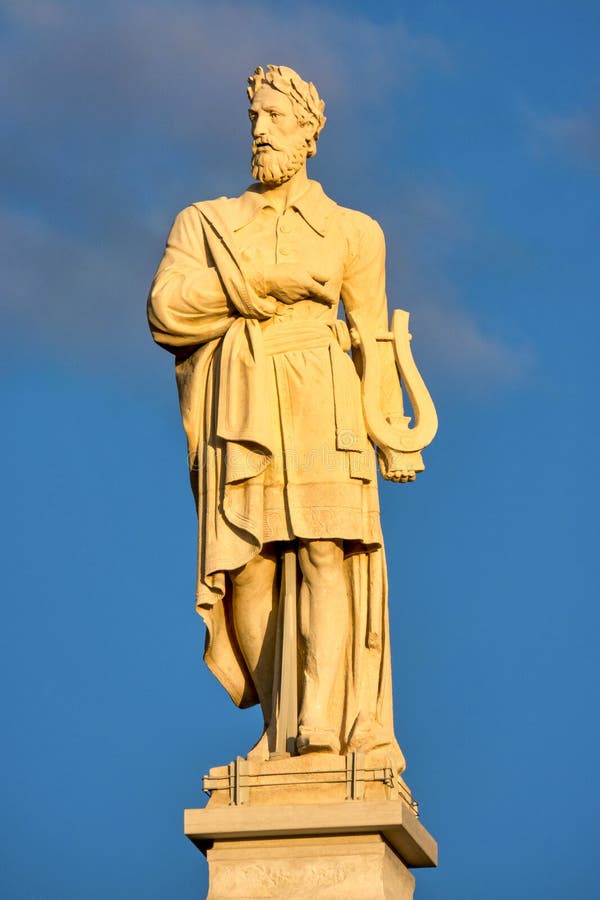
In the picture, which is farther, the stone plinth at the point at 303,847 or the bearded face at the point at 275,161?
the bearded face at the point at 275,161

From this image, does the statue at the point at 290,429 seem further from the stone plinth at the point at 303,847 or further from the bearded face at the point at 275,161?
the stone plinth at the point at 303,847

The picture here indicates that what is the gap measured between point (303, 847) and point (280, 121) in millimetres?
4873

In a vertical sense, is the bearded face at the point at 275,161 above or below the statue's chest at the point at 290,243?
above

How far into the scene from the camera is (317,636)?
15.0m

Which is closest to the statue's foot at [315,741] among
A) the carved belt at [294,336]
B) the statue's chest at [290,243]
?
the carved belt at [294,336]

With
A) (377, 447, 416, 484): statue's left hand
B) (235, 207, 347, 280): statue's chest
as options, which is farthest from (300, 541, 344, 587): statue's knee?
(235, 207, 347, 280): statue's chest

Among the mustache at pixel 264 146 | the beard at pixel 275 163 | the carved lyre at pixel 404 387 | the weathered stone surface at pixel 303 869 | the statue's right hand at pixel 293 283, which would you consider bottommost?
the weathered stone surface at pixel 303 869

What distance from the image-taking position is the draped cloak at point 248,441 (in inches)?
591

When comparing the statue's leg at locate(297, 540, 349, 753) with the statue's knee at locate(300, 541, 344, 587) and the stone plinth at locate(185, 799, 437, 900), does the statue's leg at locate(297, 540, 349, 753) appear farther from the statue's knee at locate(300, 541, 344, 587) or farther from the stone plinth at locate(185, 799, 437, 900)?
the stone plinth at locate(185, 799, 437, 900)

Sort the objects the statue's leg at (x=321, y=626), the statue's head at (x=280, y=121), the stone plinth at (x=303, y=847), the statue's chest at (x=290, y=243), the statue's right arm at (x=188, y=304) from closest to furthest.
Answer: the stone plinth at (x=303, y=847) < the statue's leg at (x=321, y=626) < the statue's right arm at (x=188, y=304) < the statue's chest at (x=290, y=243) < the statue's head at (x=280, y=121)

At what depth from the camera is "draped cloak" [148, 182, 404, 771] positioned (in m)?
15.0

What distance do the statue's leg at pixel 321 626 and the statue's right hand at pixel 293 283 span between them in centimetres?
169

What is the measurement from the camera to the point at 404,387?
1588 centimetres

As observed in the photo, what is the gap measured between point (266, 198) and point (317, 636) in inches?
120
